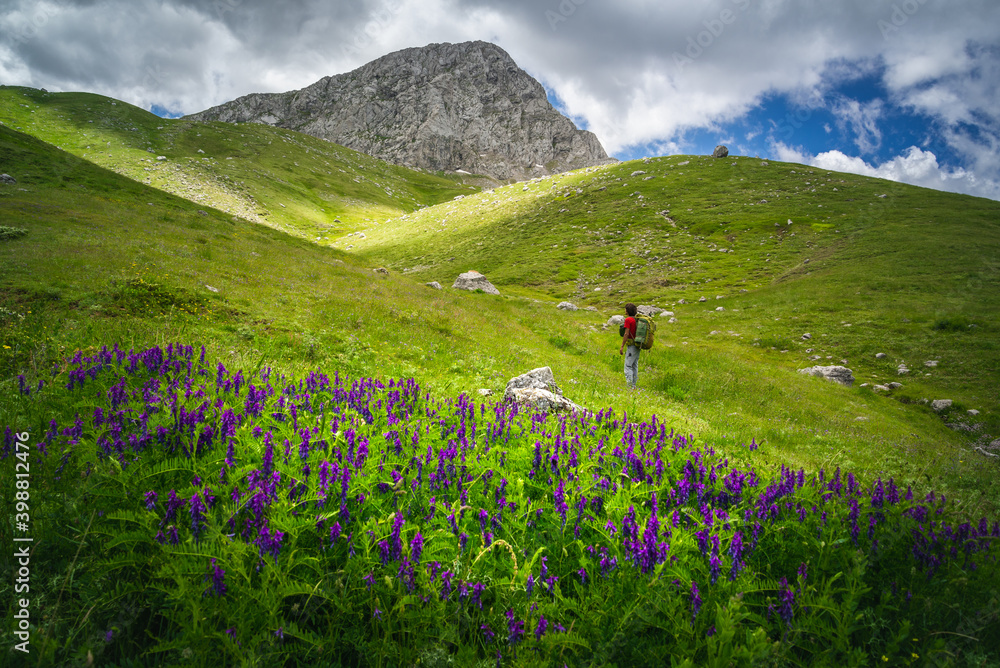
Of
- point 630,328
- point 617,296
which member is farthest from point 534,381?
point 617,296

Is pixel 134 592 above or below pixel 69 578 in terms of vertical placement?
below

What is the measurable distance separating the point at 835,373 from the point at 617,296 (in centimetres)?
2540

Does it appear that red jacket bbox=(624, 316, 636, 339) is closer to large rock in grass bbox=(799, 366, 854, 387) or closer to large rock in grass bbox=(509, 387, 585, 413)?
large rock in grass bbox=(509, 387, 585, 413)

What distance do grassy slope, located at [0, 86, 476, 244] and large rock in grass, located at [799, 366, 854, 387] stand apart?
292ft

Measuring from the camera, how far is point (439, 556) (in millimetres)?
2760

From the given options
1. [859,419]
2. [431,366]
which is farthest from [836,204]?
[431,366]

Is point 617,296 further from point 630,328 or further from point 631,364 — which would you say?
point 630,328

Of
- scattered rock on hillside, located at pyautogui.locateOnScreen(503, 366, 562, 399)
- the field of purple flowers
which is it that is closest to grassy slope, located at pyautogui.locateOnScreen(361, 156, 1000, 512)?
scattered rock on hillside, located at pyautogui.locateOnScreen(503, 366, 562, 399)

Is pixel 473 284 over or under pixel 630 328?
over

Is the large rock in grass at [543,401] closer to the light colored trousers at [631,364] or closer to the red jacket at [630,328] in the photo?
the red jacket at [630,328]

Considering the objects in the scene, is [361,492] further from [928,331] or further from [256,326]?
[928,331]

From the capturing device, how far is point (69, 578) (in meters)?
2.19

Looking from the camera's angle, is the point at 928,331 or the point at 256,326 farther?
the point at 928,331

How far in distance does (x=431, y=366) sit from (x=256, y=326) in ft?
17.8
